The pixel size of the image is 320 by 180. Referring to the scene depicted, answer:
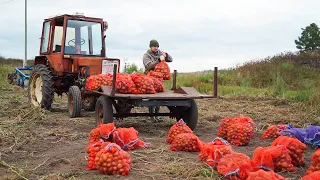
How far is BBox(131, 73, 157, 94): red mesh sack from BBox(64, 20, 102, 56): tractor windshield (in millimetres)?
3013

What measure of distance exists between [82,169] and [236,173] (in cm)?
167

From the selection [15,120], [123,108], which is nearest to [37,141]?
[123,108]

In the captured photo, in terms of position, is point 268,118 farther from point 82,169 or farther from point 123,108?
point 82,169

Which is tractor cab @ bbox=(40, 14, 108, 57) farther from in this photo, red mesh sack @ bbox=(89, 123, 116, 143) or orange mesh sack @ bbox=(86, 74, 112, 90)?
red mesh sack @ bbox=(89, 123, 116, 143)

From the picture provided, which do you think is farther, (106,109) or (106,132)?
(106,109)

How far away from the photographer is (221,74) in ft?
67.1

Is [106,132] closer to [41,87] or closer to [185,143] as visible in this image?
[185,143]

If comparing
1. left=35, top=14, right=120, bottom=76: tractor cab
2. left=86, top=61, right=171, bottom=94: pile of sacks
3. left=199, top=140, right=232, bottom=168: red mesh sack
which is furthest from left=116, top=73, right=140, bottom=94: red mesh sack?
left=199, top=140, right=232, bottom=168: red mesh sack

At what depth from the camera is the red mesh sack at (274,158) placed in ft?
14.5

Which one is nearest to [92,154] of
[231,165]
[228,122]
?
[231,165]

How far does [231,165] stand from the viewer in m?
4.18

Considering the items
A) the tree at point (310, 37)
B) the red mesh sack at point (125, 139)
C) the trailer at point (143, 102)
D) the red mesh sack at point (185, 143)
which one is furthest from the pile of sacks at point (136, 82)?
the tree at point (310, 37)

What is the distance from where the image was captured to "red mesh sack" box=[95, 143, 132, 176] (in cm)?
439

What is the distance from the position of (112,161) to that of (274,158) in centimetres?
171
